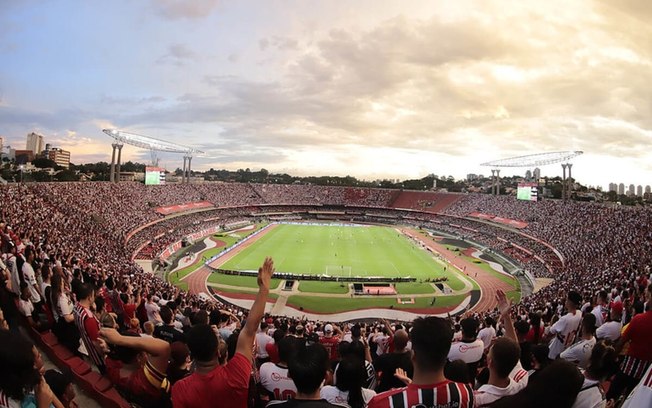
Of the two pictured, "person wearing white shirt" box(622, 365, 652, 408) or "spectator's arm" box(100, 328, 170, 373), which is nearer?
"person wearing white shirt" box(622, 365, 652, 408)

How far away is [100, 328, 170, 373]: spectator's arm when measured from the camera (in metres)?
3.58

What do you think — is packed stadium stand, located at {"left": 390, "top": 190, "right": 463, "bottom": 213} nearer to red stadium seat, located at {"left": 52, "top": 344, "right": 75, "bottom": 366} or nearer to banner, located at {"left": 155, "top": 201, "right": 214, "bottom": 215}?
banner, located at {"left": 155, "top": 201, "right": 214, "bottom": 215}

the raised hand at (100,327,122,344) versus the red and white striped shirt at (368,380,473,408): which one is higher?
the raised hand at (100,327,122,344)

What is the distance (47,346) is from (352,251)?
159ft

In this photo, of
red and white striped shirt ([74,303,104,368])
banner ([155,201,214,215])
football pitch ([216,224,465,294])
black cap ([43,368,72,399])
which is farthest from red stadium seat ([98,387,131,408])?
banner ([155,201,214,215])

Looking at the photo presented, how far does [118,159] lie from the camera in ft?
222

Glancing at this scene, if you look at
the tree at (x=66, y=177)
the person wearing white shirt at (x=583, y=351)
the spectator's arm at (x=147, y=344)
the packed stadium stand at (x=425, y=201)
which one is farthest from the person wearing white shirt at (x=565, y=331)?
the tree at (x=66, y=177)

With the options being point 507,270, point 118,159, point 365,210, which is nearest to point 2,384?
point 507,270

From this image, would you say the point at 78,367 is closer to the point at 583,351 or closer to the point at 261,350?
the point at 261,350

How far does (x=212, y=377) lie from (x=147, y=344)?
84 cm

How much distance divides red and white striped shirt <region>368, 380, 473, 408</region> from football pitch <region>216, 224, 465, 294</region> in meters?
33.6

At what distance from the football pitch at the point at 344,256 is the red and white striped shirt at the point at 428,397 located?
33.6 meters

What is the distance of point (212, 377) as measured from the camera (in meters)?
3.23

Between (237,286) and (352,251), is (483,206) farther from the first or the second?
(237,286)
